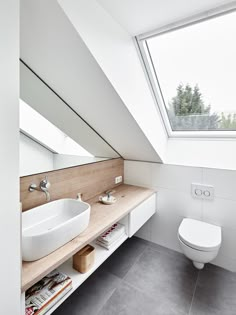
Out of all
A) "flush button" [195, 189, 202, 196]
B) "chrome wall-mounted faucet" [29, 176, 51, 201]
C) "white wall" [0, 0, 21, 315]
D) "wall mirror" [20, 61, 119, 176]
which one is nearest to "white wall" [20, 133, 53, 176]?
"wall mirror" [20, 61, 119, 176]

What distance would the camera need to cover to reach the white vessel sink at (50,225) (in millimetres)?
1026

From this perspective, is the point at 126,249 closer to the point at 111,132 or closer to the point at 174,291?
the point at 174,291

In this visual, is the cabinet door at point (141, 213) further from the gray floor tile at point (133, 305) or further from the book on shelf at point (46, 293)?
the book on shelf at point (46, 293)

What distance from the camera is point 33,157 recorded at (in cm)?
155

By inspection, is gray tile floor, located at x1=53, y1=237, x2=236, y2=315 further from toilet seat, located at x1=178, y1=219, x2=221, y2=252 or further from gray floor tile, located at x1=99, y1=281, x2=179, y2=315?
toilet seat, located at x1=178, y1=219, x2=221, y2=252

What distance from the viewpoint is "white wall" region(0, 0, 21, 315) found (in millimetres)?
719

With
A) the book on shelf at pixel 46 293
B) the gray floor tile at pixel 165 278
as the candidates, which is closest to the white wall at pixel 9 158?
the book on shelf at pixel 46 293

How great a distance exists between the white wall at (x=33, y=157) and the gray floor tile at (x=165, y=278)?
1.33 m

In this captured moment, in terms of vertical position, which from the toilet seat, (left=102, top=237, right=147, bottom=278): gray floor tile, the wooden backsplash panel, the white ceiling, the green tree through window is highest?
the white ceiling

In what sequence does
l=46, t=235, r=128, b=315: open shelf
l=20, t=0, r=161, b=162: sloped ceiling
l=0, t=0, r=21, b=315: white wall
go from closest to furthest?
1. l=0, t=0, r=21, b=315: white wall
2. l=20, t=0, r=161, b=162: sloped ceiling
3. l=46, t=235, r=128, b=315: open shelf

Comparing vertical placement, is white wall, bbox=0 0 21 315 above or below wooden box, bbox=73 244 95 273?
above

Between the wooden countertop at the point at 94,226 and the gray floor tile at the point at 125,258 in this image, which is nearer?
the wooden countertop at the point at 94,226

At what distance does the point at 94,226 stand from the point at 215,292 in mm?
1276

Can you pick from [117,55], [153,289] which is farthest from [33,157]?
[153,289]
